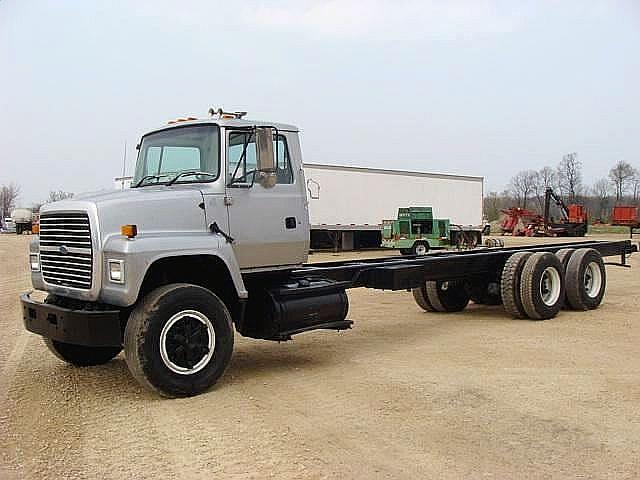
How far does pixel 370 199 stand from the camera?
31.6m

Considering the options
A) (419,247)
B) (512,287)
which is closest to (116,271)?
(512,287)

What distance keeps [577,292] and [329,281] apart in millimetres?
5460

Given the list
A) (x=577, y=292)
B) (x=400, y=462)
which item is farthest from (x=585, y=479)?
(x=577, y=292)

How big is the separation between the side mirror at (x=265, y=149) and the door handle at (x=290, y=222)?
2.28 feet

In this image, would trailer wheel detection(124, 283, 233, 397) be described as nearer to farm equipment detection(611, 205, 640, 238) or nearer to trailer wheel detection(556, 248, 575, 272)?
trailer wheel detection(556, 248, 575, 272)

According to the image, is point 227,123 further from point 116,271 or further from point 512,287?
point 512,287

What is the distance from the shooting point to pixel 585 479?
425 centimetres

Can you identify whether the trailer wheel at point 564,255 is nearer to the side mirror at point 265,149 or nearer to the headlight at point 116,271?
the side mirror at point 265,149

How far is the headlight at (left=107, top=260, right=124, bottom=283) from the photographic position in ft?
19.4

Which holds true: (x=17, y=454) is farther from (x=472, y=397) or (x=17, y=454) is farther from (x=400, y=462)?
(x=472, y=397)

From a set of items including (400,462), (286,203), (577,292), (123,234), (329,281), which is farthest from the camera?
(577,292)

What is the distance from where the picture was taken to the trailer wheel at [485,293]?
11617mm

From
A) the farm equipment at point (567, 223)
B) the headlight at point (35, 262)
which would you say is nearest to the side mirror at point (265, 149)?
the headlight at point (35, 262)

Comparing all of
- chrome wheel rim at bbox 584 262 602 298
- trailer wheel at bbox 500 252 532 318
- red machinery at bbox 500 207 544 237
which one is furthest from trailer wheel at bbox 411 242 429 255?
red machinery at bbox 500 207 544 237
